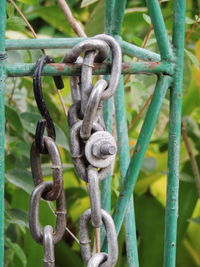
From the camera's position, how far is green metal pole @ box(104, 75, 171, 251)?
97 centimetres

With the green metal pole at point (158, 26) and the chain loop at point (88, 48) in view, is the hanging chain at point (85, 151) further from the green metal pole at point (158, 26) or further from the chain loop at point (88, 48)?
the green metal pole at point (158, 26)

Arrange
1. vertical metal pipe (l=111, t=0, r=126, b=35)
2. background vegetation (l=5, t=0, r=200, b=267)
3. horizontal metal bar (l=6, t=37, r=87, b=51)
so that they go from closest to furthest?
horizontal metal bar (l=6, t=37, r=87, b=51) < vertical metal pipe (l=111, t=0, r=126, b=35) < background vegetation (l=5, t=0, r=200, b=267)

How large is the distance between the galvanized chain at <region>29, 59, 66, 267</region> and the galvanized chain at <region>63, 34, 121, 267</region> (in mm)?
26

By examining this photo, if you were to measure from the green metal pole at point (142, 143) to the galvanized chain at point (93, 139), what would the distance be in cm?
11

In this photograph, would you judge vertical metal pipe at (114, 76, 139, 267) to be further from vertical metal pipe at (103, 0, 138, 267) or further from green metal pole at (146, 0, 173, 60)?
green metal pole at (146, 0, 173, 60)

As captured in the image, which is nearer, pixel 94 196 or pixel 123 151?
pixel 94 196

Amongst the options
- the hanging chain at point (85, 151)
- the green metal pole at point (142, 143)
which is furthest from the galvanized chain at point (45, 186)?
the green metal pole at point (142, 143)

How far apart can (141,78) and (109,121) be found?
53 cm

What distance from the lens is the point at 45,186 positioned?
851 millimetres

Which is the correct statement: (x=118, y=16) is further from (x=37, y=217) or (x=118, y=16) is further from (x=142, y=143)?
(x=37, y=217)

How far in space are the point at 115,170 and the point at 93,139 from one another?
1366 mm

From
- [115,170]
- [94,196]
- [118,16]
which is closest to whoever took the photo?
[94,196]

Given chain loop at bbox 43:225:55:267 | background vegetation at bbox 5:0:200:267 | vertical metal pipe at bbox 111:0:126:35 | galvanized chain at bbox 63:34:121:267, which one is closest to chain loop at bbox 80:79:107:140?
galvanized chain at bbox 63:34:121:267

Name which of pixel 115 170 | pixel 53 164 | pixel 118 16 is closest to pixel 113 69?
pixel 53 164
